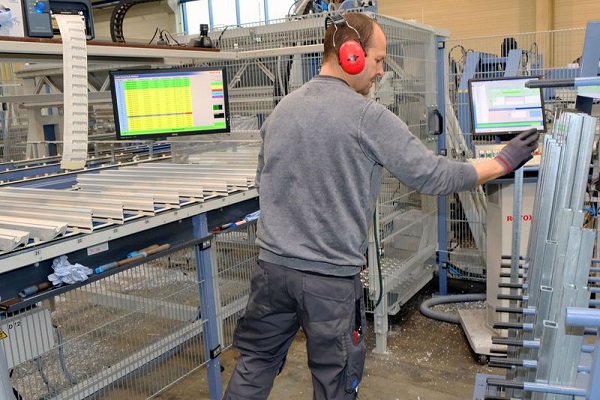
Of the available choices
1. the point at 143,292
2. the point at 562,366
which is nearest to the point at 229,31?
the point at 143,292

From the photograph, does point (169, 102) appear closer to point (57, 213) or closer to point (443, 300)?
point (57, 213)

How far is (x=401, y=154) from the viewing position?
173 centimetres

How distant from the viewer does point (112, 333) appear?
2.76 metres

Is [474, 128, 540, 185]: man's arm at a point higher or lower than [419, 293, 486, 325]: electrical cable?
higher

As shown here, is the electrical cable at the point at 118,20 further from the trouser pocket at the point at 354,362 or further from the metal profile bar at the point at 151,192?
the trouser pocket at the point at 354,362

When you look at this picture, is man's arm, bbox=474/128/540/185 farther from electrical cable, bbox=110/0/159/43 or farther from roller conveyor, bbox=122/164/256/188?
electrical cable, bbox=110/0/159/43

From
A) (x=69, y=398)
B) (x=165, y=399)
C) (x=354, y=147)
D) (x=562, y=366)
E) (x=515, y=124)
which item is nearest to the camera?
(x=562, y=366)

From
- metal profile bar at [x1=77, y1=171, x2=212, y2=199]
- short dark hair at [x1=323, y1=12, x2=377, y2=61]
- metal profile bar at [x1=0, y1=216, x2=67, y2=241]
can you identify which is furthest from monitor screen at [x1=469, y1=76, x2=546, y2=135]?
metal profile bar at [x1=0, y1=216, x2=67, y2=241]

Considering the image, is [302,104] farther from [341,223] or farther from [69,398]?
[69,398]

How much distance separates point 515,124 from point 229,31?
6.21 feet

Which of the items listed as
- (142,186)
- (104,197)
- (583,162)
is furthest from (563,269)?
(142,186)

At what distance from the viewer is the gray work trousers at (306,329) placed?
6.10 ft

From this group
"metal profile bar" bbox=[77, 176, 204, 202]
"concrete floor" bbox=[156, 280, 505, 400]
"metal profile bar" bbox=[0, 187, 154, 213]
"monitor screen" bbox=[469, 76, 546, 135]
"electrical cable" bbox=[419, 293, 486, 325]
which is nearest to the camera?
"metal profile bar" bbox=[0, 187, 154, 213]

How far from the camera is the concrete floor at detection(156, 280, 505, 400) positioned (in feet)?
9.62
